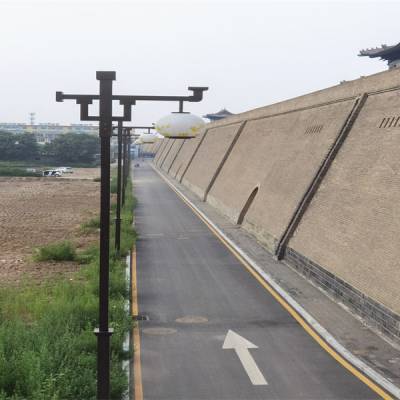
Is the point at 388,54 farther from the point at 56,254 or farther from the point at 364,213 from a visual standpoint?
the point at 56,254

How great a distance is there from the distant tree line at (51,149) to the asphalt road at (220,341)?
119156 mm

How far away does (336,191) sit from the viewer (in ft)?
72.2

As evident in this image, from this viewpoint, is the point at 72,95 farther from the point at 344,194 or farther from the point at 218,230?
the point at 218,230

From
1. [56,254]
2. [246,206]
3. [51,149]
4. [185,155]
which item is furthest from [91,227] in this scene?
[51,149]

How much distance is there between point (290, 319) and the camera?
54.7 ft

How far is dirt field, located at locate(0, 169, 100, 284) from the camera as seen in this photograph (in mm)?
23906

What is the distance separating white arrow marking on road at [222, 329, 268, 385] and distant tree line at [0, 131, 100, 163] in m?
130

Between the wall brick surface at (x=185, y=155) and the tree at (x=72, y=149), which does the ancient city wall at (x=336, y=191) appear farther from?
the tree at (x=72, y=149)

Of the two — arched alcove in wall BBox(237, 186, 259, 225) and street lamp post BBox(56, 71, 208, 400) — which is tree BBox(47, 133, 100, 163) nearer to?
arched alcove in wall BBox(237, 186, 259, 225)

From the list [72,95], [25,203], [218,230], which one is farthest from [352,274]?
[25,203]

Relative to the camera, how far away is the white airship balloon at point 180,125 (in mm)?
9422

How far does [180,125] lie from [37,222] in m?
31.9

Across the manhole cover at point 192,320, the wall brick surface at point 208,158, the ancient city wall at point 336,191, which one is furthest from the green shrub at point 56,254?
the wall brick surface at point 208,158


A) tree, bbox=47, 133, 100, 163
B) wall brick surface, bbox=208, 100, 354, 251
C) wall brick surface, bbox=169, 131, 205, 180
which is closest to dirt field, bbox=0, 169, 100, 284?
wall brick surface, bbox=208, 100, 354, 251
